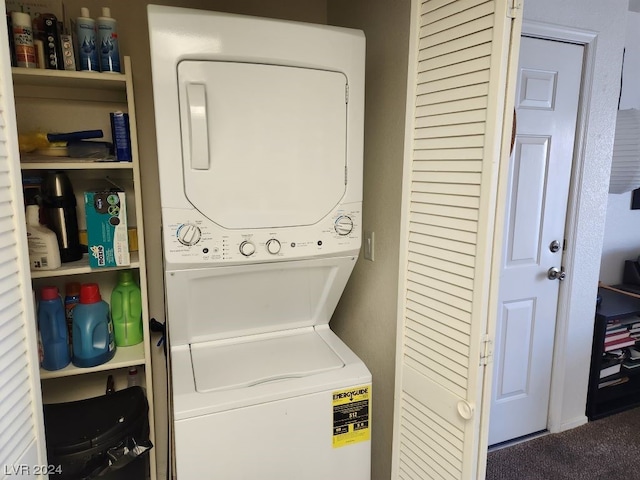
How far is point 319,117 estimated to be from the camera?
4.44 feet

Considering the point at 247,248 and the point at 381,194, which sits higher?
the point at 381,194

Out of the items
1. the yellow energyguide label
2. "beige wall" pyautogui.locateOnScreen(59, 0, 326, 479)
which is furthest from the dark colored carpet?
"beige wall" pyautogui.locateOnScreen(59, 0, 326, 479)

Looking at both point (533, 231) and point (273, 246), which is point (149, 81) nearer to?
point (273, 246)

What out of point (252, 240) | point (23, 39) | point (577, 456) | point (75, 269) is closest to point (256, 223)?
point (252, 240)

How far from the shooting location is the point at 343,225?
4.72 feet

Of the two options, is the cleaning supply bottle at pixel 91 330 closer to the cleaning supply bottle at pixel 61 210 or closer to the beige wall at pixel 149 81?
the cleaning supply bottle at pixel 61 210

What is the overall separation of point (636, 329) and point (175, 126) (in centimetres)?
291

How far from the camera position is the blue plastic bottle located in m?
1.60

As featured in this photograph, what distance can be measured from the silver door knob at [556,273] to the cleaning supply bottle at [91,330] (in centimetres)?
216

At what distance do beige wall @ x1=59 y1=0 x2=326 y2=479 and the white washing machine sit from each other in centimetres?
57

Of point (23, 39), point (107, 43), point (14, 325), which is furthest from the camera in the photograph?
point (107, 43)

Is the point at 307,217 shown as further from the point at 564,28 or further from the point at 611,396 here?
the point at 611,396

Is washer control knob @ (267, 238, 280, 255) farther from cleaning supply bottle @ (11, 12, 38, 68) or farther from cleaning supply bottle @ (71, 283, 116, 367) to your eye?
cleaning supply bottle @ (11, 12, 38, 68)

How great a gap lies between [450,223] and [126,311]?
4.38 ft
